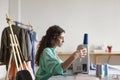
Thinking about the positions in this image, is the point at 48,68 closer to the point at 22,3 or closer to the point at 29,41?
the point at 29,41

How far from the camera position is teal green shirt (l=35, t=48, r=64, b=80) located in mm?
1604

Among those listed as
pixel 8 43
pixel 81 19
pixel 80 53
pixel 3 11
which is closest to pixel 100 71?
pixel 80 53

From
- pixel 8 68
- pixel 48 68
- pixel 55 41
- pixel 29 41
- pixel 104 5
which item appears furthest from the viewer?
pixel 104 5

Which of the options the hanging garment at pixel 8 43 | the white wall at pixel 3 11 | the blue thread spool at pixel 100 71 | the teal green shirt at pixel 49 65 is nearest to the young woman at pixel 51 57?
the teal green shirt at pixel 49 65

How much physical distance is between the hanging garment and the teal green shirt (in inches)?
66.5

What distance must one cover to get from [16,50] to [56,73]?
1739 millimetres

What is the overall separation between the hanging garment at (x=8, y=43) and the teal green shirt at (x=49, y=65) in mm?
1689

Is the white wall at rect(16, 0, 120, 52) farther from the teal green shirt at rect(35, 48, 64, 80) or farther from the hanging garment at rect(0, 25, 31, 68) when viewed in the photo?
the teal green shirt at rect(35, 48, 64, 80)

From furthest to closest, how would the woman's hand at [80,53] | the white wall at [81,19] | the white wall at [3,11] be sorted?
1. the white wall at [81,19]
2. the white wall at [3,11]
3. the woman's hand at [80,53]

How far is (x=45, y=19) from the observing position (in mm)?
4926

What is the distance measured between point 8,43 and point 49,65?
72.4 inches

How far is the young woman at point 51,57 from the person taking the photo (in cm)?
158

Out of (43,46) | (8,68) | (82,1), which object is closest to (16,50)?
(8,68)

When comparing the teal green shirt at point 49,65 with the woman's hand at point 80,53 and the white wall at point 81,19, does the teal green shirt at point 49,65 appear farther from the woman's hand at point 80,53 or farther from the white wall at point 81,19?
the white wall at point 81,19
